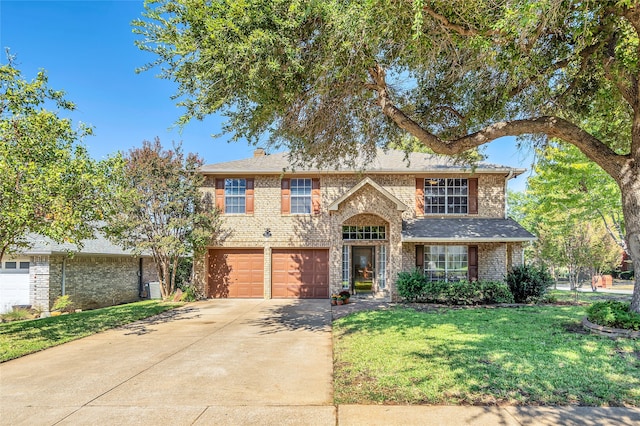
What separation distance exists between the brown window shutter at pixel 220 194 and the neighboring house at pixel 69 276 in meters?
5.09

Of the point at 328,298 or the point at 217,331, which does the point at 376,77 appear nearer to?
the point at 217,331

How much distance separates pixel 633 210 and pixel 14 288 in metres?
20.2

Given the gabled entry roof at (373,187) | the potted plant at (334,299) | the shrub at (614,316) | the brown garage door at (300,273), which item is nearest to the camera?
the shrub at (614,316)

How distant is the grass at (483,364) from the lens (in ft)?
16.6

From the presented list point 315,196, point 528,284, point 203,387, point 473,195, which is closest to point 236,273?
point 315,196

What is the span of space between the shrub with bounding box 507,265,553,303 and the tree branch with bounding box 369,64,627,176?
7096 mm

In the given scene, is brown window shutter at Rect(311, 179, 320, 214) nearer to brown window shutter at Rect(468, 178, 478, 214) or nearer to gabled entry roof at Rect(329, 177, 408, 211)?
gabled entry roof at Rect(329, 177, 408, 211)

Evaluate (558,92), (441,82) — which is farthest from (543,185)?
(441,82)

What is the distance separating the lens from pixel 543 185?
20203mm

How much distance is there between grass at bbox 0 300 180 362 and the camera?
8.27m

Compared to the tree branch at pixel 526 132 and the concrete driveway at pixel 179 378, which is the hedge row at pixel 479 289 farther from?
the tree branch at pixel 526 132

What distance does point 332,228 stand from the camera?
1636 centimetres

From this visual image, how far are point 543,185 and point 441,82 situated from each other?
43.8ft

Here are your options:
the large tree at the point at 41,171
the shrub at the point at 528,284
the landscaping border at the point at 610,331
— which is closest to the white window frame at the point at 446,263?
the shrub at the point at 528,284
